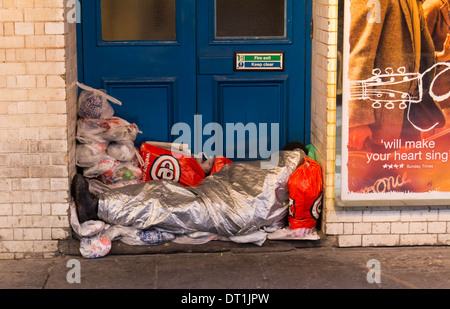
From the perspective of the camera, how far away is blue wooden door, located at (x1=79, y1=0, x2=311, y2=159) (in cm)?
647

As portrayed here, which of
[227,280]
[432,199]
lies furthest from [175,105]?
[432,199]

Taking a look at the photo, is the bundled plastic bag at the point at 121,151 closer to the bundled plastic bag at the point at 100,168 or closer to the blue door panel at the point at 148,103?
the bundled plastic bag at the point at 100,168

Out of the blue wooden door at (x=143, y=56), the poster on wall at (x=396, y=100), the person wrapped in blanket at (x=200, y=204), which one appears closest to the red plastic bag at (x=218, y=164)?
the person wrapped in blanket at (x=200, y=204)

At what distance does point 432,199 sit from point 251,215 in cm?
148

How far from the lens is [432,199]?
19.9 feet

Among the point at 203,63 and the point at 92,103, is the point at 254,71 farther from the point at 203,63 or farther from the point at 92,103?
the point at 92,103

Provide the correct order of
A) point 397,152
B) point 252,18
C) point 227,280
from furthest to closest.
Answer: point 252,18, point 397,152, point 227,280

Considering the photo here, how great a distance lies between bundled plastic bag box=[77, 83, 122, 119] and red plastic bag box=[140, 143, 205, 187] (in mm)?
487

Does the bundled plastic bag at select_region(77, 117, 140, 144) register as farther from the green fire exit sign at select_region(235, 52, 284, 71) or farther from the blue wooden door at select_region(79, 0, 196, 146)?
A: the green fire exit sign at select_region(235, 52, 284, 71)

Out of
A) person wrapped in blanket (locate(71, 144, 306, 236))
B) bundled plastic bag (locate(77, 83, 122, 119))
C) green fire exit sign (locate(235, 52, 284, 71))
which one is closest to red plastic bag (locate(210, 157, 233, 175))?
person wrapped in blanket (locate(71, 144, 306, 236))

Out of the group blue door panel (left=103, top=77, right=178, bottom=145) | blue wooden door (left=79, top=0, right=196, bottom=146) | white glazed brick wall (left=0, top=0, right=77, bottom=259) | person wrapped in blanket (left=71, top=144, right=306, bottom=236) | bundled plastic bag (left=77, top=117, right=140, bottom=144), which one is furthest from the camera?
blue door panel (left=103, top=77, right=178, bottom=145)

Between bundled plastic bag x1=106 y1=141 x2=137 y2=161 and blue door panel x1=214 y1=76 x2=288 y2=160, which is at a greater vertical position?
blue door panel x1=214 y1=76 x2=288 y2=160

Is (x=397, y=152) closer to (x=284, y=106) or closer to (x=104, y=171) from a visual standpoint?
(x=284, y=106)

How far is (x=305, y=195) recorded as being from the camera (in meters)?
6.06
